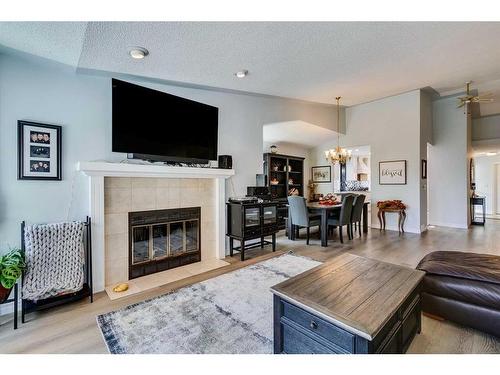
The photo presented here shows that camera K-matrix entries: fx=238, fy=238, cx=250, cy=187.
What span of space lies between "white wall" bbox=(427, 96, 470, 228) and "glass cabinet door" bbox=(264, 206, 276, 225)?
5198mm

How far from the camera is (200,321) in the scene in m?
1.97

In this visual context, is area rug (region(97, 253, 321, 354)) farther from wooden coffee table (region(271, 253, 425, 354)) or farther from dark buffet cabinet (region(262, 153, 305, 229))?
dark buffet cabinet (region(262, 153, 305, 229))

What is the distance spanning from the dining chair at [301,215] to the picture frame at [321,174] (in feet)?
11.0

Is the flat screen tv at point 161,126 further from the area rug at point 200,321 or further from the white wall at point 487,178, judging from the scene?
the white wall at point 487,178

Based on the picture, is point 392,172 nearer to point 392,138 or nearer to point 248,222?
point 392,138

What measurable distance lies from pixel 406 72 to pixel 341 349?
4321 mm

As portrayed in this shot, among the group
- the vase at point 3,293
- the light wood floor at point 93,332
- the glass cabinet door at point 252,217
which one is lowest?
the light wood floor at point 93,332

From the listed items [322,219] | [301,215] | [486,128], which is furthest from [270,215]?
[486,128]

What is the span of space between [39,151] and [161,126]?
3.97 ft

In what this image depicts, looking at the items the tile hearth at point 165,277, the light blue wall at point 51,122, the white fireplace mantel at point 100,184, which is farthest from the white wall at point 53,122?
the tile hearth at point 165,277

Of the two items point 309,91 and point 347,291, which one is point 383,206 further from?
point 347,291

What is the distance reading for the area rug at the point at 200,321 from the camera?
1.67 meters

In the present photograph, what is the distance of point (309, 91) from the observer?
4.26 meters
